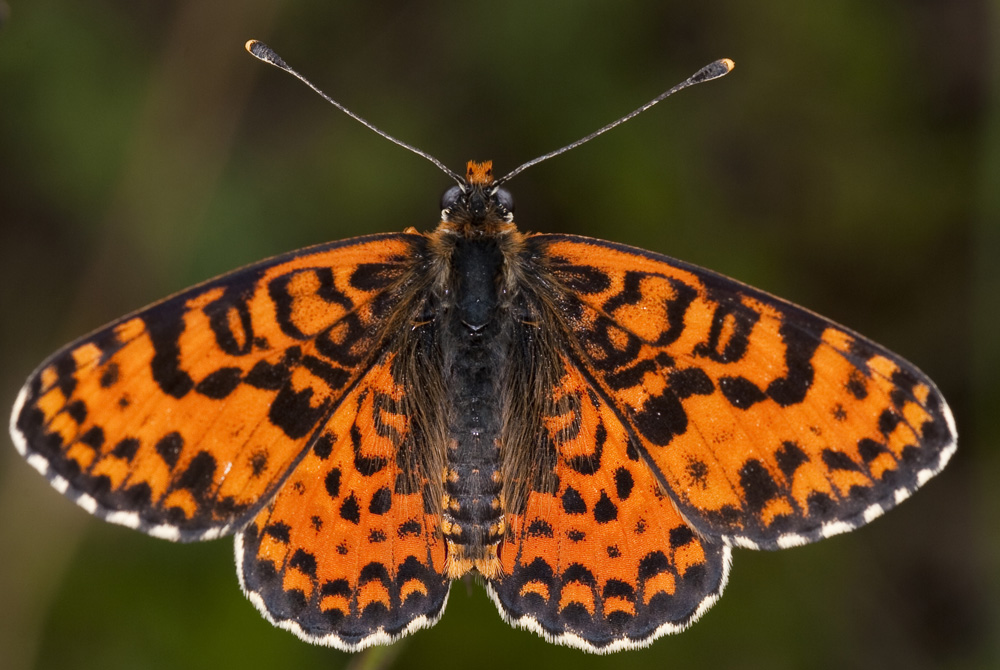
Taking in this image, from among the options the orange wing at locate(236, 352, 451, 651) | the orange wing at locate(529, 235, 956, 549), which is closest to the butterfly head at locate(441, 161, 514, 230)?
the orange wing at locate(529, 235, 956, 549)

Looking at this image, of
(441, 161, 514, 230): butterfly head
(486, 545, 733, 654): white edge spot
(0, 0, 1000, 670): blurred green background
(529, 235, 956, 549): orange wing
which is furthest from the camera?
(0, 0, 1000, 670): blurred green background

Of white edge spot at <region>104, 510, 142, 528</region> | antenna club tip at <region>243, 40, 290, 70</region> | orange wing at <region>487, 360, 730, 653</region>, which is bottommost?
white edge spot at <region>104, 510, 142, 528</region>

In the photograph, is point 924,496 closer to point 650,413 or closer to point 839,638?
point 839,638

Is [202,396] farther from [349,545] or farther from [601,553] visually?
[601,553]

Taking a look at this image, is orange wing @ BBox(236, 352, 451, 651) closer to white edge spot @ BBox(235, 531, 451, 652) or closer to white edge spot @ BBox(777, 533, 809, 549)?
white edge spot @ BBox(235, 531, 451, 652)

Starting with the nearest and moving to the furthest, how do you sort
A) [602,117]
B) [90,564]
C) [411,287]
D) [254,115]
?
[411,287], [90,564], [602,117], [254,115]

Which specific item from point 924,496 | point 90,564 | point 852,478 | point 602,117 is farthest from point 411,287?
point 924,496
